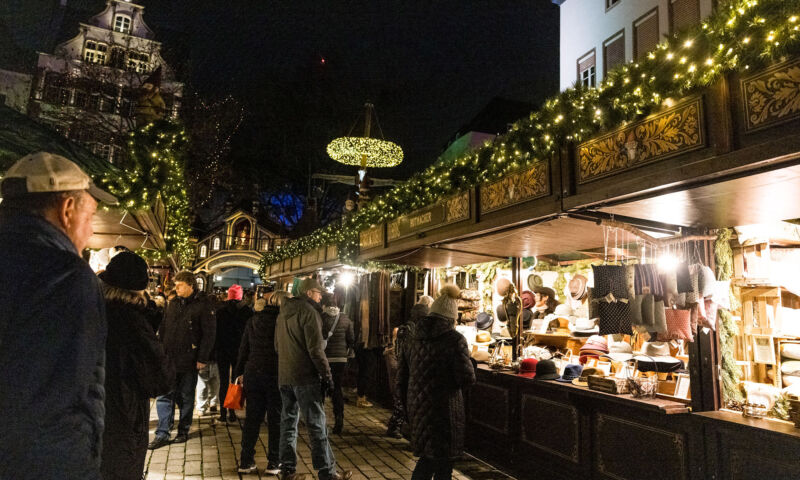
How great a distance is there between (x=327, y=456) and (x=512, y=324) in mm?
3651

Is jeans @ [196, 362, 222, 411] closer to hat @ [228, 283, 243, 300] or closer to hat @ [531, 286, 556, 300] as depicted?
hat @ [228, 283, 243, 300]

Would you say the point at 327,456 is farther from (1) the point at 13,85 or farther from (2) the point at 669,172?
(1) the point at 13,85

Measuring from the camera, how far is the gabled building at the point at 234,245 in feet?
135

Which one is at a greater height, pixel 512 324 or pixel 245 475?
pixel 512 324

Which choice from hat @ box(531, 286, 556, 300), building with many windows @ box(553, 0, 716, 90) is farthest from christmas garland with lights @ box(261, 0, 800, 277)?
building with many windows @ box(553, 0, 716, 90)

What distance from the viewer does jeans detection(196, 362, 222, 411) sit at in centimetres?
782

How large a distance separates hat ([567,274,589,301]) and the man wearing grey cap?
7575 millimetres

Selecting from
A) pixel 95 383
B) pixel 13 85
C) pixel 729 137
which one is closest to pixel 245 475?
pixel 95 383

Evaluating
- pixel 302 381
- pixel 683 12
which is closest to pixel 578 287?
pixel 302 381

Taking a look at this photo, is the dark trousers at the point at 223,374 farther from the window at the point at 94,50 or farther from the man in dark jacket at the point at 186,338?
the window at the point at 94,50

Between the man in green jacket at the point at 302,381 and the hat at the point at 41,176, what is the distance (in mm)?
3144

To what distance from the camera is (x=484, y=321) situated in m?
9.19

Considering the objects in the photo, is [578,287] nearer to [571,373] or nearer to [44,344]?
[571,373]

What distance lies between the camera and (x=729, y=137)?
301 centimetres
